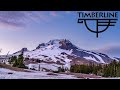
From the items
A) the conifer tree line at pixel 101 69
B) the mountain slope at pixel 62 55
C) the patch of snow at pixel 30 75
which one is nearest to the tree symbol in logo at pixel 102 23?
the mountain slope at pixel 62 55

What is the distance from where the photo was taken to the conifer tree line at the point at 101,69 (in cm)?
358

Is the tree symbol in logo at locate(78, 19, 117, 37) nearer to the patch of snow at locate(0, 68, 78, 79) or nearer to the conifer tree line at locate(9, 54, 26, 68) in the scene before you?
the patch of snow at locate(0, 68, 78, 79)

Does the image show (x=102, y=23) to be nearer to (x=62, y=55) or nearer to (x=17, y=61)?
(x=62, y=55)

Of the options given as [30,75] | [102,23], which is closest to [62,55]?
[30,75]

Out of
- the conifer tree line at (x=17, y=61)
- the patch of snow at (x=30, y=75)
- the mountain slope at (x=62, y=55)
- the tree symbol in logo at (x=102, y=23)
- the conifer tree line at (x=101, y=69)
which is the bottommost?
the patch of snow at (x=30, y=75)

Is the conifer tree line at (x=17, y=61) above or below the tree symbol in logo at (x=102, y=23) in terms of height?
below

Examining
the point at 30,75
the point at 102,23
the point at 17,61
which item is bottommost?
the point at 30,75

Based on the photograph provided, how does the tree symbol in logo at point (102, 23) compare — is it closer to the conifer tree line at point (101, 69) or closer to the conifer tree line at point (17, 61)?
the conifer tree line at point (101, 69)

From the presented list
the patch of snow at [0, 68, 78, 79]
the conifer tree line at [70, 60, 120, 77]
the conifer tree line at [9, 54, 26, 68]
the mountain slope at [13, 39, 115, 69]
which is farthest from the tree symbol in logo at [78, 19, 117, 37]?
the conifer tree line at [9, 54, 26, 68]

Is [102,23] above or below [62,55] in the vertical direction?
above

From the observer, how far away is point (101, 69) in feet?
11.9

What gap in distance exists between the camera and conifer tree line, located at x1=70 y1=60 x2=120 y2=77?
141 inches
